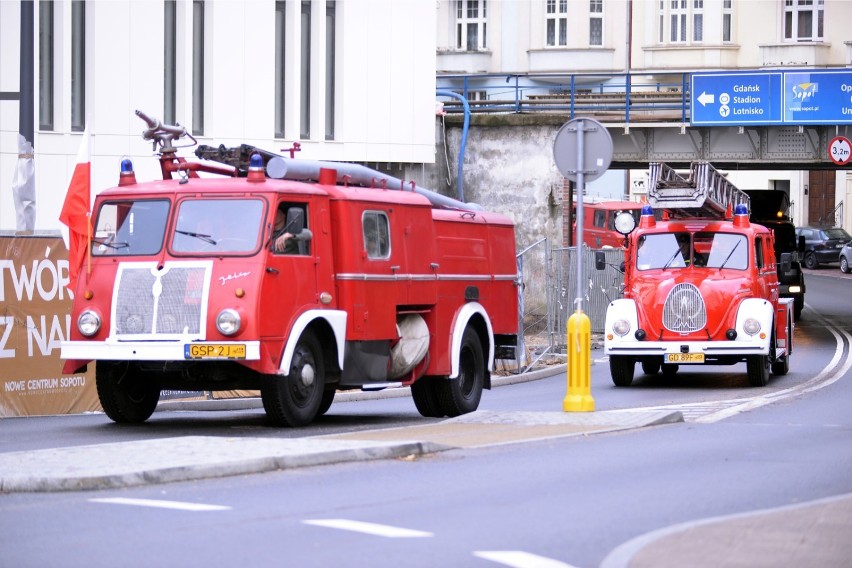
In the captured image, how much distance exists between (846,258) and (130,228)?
178 feet

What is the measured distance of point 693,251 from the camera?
2295 cm

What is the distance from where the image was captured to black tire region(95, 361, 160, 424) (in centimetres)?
1509

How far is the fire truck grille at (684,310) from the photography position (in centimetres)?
2202

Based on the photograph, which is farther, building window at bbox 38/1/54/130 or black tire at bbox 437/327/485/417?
building window at bbox 38/1/54/130

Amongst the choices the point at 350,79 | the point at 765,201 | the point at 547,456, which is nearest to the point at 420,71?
the point at 350,79

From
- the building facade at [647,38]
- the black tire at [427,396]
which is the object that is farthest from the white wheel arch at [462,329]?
the building facade at [647,38]

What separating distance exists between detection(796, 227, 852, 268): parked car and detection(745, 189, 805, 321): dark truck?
27.4m

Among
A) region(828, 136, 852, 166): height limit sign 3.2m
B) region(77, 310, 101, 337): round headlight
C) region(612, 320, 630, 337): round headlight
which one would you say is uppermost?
region(828, 136, 852, 166): height limit sign 3.2m

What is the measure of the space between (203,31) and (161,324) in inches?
744

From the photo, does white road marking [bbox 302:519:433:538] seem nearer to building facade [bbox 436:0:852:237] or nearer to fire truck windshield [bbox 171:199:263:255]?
fire truck windshield [bbox 171:199:263:255]

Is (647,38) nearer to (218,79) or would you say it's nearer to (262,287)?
(218,79)

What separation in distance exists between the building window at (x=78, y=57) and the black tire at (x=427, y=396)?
1587 centimetres

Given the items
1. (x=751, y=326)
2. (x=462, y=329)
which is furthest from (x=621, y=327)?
(x=462, y=329)

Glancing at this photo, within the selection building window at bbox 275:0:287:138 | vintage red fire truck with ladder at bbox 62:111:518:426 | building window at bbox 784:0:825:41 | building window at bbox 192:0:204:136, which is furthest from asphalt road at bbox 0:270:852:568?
building window at bbox 784:0:825:41
